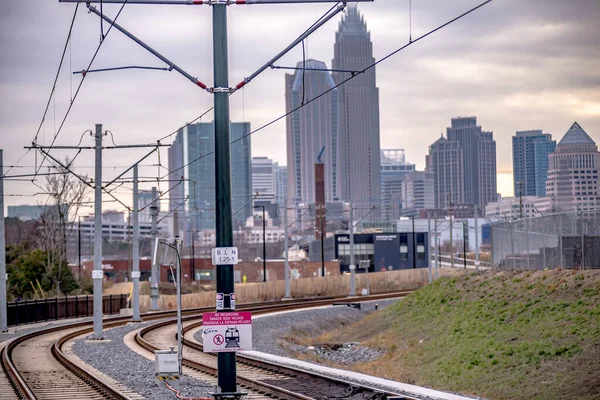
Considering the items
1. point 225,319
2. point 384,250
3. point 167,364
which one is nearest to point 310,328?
point 167,364

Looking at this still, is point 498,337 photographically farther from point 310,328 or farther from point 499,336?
point 310,328

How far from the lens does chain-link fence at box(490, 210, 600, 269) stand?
40.3 meters

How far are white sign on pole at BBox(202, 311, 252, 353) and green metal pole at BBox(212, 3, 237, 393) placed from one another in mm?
→ 271

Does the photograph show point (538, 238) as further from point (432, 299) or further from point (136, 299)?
point (136, 299)

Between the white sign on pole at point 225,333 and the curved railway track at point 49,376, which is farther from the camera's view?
the curved railway track at point 49,376

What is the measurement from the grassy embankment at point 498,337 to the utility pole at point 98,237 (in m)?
10.3

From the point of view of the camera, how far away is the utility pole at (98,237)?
39000 mm

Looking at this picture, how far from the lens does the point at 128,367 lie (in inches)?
1189

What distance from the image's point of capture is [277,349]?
40.4m

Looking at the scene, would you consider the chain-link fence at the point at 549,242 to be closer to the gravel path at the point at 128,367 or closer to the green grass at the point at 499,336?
the green grass at the point at 499,336

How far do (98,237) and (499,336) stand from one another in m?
16.7

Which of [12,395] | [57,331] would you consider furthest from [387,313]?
[12,395]

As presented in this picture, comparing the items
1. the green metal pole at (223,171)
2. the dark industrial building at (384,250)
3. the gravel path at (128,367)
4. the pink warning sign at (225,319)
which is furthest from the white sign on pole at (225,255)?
the dark industrial building at (384,250)

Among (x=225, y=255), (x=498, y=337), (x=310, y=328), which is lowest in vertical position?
(x=310, y=328)
